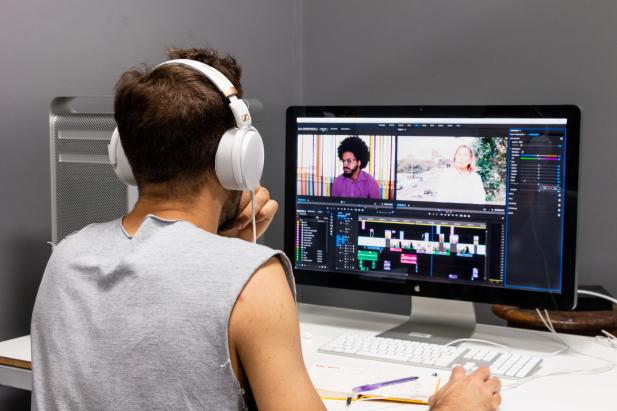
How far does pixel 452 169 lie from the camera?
163 cm

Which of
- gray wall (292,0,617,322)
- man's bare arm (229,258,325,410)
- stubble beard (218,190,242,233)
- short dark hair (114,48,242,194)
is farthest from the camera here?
gray wall (292,0,617,322)

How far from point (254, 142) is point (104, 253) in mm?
278

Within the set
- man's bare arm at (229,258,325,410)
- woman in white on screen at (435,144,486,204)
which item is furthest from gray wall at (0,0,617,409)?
man's bare arm at (229,258,325,410)

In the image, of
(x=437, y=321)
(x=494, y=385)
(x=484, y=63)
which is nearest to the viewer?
(x=494, y=385)

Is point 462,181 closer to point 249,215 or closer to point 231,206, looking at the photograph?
point 249,215

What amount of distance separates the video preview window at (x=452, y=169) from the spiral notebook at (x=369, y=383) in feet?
1.29

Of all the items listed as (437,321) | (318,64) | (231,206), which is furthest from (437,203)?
(318,64)

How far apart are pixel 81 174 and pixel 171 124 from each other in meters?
0.62

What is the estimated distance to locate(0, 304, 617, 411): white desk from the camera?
4.26 feet

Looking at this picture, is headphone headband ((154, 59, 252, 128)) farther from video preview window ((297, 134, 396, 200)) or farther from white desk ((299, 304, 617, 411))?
video preview window ((297, 134, 396, 200))

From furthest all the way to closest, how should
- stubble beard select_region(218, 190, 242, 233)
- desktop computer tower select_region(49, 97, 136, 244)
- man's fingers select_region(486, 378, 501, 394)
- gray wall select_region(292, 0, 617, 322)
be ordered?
Answer: 1. gray wall select_region(292, 0, 617, 322)
2. desktop computer tower select_region(49, 97, 136, 244)
3. man's fingers select_region(486, 378, 501, 394)
4. stubble beard select_region(218, 190, 242, 233)

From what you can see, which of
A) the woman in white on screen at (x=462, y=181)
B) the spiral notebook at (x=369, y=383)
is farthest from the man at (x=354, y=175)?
the spiral notebook at (x=369, y=383)

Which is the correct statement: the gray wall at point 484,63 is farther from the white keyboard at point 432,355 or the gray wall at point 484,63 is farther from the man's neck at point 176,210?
the man's neck at point 176,210

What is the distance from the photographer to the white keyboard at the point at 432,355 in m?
1.46
